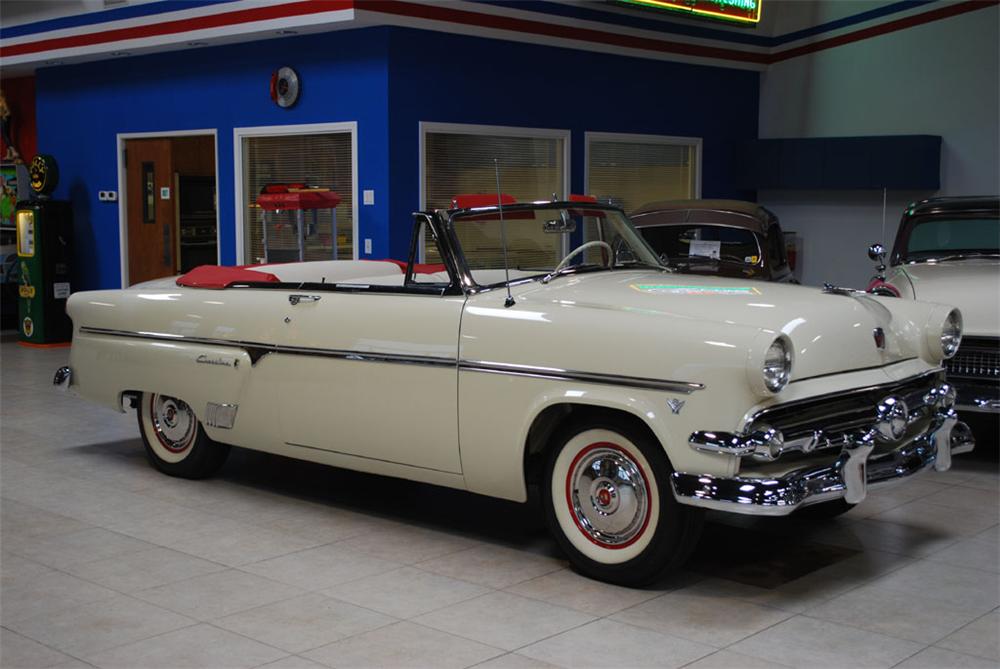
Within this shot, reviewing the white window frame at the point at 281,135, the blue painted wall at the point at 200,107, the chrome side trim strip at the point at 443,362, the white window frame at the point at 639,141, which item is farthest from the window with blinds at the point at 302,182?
the chrome side trim strip at the point at 443,362

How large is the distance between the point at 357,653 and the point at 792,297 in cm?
243

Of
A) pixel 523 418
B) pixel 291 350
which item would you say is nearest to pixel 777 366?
pixel 523 418

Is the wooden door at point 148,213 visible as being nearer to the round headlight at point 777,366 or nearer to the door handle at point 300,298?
the door handle at point 300,298

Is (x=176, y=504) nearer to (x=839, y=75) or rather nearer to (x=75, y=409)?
(x=75, y=409)

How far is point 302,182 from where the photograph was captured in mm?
11680

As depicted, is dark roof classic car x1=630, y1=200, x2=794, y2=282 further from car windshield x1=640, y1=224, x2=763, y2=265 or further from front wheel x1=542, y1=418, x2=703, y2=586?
front wheel x1=542, y1=418, x2=703, y2=586

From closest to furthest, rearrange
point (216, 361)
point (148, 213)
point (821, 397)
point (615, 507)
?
1. point (821, 397)
2. point (615, 507)
3. point (216, 361)
4. point (148, 213)

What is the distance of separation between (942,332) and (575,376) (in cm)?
187

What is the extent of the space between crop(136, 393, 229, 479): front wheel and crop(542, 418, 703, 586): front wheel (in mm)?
2445

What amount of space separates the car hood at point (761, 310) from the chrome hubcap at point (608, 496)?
54cm

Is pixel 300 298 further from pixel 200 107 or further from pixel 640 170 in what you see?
pixel 640 170

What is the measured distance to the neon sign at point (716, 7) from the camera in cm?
1238

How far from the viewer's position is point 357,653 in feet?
13.1

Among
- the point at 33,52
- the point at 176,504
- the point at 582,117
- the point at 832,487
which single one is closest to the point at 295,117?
the point at 582,117
